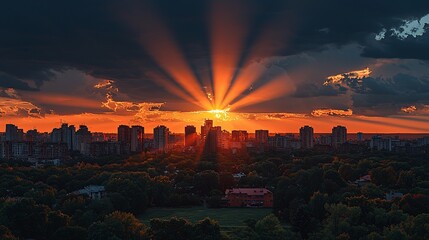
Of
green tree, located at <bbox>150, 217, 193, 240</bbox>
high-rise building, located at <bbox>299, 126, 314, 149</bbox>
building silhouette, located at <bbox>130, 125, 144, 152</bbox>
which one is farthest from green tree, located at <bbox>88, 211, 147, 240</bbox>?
high-rise building, located at <bbox>299, 126, 314, 149</bbox>

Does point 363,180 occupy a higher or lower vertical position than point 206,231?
higher

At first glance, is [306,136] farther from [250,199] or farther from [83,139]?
[250,199]

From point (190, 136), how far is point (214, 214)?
470 feet

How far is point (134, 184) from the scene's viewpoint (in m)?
56.3

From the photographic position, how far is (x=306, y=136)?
7505 inches

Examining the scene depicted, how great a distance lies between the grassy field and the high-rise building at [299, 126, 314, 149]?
133 metres

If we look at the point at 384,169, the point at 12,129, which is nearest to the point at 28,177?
the point at 384,169

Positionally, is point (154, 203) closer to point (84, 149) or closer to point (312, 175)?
point (312, 175)

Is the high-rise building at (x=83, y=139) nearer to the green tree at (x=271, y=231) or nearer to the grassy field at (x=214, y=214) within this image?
the grassy field at (x=214, y=214)

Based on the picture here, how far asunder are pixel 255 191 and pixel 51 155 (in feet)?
285

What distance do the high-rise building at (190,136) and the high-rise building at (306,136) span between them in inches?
1413

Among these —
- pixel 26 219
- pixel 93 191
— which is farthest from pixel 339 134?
pixel 26 219

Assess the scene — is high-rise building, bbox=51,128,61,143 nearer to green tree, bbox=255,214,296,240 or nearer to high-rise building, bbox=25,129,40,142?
high-rise building, bbox=25,129,40,142

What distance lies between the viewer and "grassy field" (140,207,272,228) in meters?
49.2
